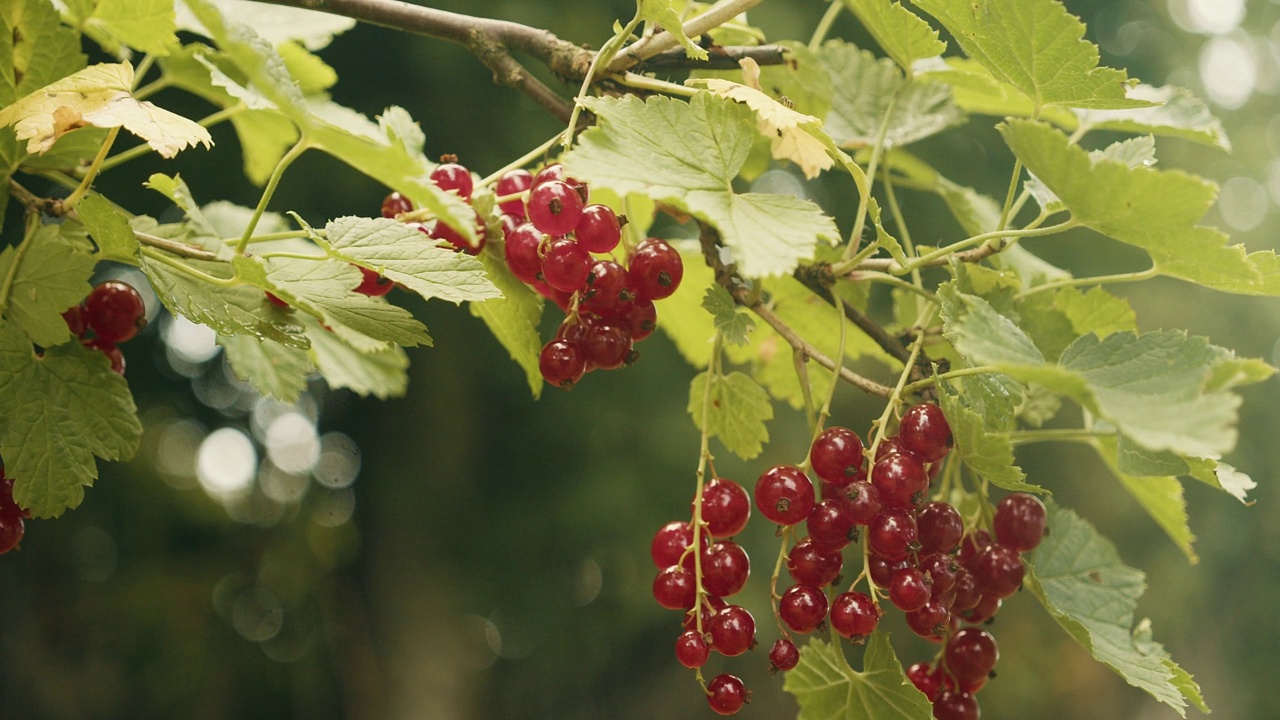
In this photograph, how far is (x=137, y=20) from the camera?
1.82 ft

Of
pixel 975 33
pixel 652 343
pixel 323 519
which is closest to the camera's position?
pixel 975 33

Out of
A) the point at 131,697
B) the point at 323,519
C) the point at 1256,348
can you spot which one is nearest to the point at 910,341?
the point at 323,519

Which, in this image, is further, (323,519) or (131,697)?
(323,519)

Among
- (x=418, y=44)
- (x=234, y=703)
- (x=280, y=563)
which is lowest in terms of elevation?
(x=234, y=703)

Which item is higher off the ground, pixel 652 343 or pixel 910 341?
pixel 910 341

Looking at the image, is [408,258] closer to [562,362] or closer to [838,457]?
[562,362]

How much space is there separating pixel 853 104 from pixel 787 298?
0.20 metres

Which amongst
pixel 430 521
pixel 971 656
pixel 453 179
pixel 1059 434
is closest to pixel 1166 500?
pixel 1059 434

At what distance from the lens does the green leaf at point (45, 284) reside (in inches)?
19.2

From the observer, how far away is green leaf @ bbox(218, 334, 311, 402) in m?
0.63

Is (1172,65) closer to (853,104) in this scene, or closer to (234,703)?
(853,104)

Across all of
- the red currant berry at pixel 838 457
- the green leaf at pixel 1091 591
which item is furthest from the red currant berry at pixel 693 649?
the green leaf at pixel 1091 591

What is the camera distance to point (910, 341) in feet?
1.95

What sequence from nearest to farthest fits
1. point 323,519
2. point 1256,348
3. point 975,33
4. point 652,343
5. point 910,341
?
point 975,33 → point 910,341 → point 652,343 → point 323,519 → point 1256,348
